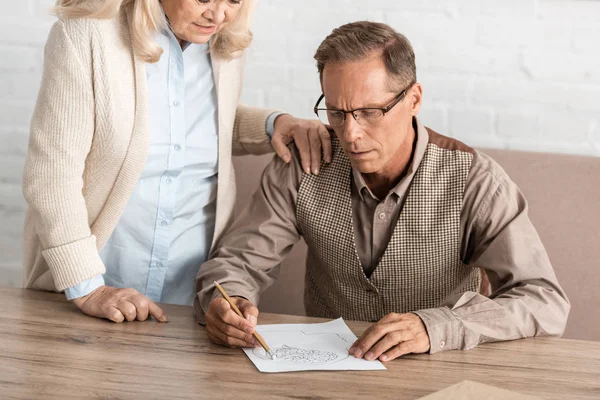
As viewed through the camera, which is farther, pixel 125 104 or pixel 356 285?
pixel 356 285

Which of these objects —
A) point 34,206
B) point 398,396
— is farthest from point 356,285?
point 34,206

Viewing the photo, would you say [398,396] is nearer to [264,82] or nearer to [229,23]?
[229,23]

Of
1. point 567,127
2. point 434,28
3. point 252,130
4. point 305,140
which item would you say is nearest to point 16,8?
point 252,130

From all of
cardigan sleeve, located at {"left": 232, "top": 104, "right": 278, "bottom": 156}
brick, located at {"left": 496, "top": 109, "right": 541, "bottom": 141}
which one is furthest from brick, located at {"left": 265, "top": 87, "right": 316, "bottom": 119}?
brick, located at {"left": 496, "top": 109, "right": 541, "bottom": 141}

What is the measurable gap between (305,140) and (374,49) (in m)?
0.34

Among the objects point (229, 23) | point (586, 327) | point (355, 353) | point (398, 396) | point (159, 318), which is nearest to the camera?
point (398, 396)

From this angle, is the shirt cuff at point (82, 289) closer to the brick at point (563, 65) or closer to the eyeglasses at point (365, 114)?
the eyeglasses at point (365, 114)

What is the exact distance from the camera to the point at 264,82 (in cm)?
270

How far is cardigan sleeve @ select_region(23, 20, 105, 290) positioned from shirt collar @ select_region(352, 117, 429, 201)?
63cm

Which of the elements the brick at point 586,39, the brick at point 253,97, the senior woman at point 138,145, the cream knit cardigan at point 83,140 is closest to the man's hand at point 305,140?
the senior woman at point 138,145

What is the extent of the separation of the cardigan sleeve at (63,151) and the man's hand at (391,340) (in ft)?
2.04

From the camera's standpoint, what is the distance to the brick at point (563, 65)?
8.28 feet

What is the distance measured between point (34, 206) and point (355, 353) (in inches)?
30.3

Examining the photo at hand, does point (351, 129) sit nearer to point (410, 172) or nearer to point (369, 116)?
point (369, 116)
